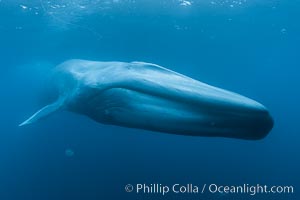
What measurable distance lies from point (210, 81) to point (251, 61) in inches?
238

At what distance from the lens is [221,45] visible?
85.9 feet

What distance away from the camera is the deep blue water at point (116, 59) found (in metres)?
18.5

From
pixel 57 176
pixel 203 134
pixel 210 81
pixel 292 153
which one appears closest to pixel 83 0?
pixel 57 176

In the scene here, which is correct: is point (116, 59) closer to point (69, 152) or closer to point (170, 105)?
point (69, 152)

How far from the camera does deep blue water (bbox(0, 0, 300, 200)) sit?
727 inches

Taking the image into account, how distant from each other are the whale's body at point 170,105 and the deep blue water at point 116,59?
31.8ft

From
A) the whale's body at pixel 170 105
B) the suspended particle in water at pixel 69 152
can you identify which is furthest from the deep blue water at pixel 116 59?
the whale's body at pixel 170 105

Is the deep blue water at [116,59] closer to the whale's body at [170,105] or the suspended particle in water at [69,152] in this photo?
the suspended particle in water at [69,152]

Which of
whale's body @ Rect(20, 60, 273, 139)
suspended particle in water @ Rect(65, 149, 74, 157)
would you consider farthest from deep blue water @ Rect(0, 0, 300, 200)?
whale's body @ Rect(20, 60, 273, 139)

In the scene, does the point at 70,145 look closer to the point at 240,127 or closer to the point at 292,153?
the point at 240,127

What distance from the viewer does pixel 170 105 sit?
5.70 metres

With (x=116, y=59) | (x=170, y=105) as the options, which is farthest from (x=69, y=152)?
(x=170, y=105)

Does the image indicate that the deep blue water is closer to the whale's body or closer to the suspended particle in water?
the suspended particle in water

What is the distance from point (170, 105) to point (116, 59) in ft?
53.7
